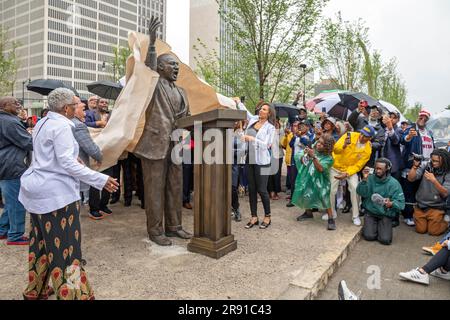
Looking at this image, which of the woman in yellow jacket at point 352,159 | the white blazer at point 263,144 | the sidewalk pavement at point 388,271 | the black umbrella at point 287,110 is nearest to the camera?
the sidewalk pavement at point 388,271

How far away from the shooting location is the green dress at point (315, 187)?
5.22 m

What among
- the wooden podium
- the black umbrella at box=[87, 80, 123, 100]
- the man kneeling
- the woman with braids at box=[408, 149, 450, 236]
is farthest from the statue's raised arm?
the woman with braids at box=[408, 149, 450, 236]

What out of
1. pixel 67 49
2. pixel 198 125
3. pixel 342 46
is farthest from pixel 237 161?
Answer: pixel 67 49

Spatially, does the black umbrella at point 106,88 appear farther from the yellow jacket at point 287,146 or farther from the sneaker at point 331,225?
the sneaker at point 331,225

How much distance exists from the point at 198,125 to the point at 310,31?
8.77 meters

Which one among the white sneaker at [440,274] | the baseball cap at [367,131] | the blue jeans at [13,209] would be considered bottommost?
the white sneaker at [440,274]

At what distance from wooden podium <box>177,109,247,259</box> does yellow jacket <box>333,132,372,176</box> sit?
2509 millimetres

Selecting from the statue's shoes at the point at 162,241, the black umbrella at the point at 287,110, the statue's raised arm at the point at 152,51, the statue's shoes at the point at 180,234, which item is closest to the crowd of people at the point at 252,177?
the statue's shoes at the point at 180,234

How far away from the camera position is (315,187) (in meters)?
5.28

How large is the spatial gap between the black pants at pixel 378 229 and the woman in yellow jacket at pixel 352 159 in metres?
0.38

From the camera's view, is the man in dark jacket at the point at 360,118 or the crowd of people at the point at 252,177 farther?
the man in dark jacket at the point at 360,118

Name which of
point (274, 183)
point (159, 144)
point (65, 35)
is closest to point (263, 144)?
point (159, 144)

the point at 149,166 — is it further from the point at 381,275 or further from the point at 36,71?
Answer: the point at 36,71

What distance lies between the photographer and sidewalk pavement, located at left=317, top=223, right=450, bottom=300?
131 inches
